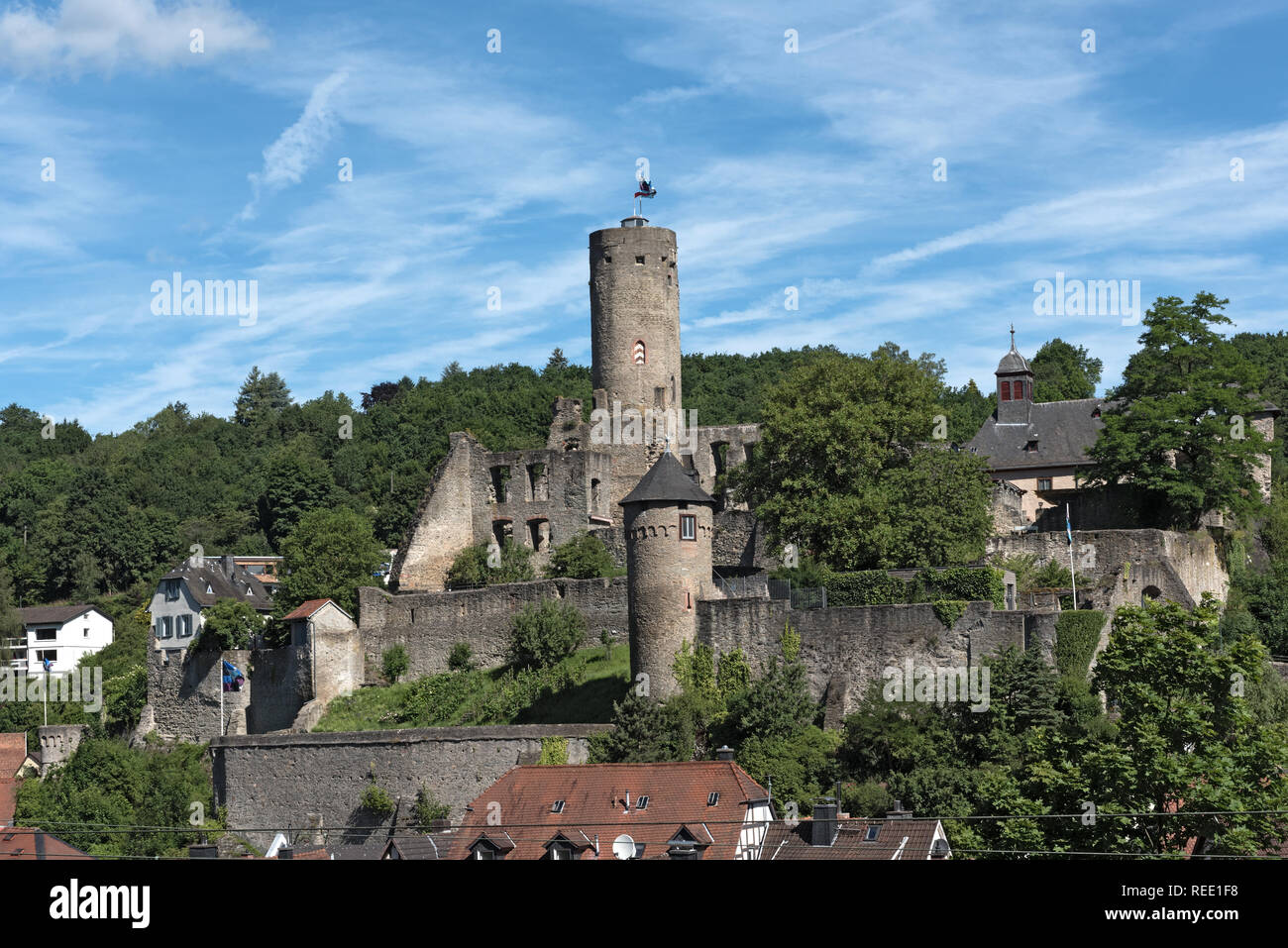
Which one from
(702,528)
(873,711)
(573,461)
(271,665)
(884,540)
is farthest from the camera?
(573,461)

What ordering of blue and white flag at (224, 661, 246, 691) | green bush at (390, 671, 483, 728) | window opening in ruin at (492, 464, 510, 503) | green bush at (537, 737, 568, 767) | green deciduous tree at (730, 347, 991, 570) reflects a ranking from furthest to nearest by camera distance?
window opening in ruin at (492, 464, 510, 503) → blue and white flag at (224, 661, 246, 691) → green bush at (390, 671, 483, 728) → green deciduous tree at (730, 347, 991, 570) → green bush at (537, 737, 568, 767)

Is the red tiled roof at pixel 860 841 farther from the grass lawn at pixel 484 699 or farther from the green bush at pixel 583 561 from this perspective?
the green bush at pixel 583 561

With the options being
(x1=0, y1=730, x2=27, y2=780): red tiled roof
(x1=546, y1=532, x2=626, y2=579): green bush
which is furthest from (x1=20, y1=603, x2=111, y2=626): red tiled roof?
(x1=546, y1=532, x2=626, y2=579): green bush

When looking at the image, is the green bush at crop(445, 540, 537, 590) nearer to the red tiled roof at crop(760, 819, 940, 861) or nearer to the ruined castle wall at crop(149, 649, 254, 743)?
the ruined castle wall at crop(149, 649, 254, 743)

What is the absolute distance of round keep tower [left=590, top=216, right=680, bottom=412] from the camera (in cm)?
5200

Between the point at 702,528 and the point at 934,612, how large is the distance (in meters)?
5.16

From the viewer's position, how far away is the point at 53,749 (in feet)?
171

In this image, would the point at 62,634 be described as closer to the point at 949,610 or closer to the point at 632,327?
the point at 632,327

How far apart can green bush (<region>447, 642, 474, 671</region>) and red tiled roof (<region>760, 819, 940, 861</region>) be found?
15368mm

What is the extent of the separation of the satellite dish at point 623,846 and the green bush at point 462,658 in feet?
45.1
